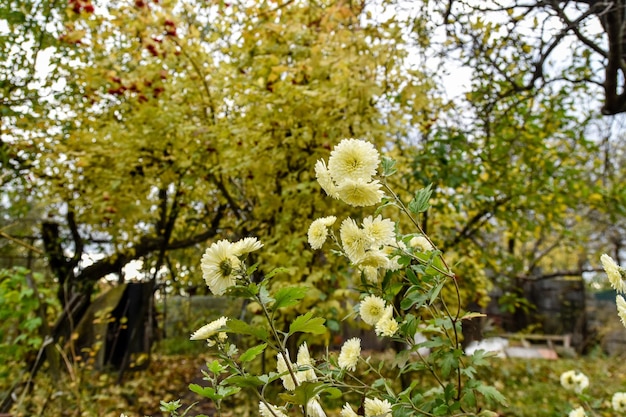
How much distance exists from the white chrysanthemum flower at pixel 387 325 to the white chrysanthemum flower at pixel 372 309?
0.12ft

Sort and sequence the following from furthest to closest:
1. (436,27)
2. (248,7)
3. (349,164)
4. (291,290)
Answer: (248,7), (436,27), (349,164), (291,290)

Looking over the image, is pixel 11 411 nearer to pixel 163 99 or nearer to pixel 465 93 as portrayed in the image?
pixel 163 99

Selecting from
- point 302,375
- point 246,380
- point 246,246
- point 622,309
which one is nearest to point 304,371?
point 302,375

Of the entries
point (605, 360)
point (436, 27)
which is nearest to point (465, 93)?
point (436, 27)

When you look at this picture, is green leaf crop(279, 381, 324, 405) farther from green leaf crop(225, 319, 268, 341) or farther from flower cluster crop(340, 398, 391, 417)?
flower cluster crop(340, 398, 391, 417)

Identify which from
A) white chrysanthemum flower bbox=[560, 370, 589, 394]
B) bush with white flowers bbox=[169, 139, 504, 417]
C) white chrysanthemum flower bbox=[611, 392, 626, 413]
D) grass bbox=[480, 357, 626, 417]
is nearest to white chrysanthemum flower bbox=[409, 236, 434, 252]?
bush with white flowers bbox=[169, 139, 504, 417]

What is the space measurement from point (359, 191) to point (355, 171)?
1.7 inches

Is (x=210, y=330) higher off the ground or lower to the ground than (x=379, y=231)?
lower

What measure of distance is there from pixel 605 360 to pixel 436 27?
6.59 metres

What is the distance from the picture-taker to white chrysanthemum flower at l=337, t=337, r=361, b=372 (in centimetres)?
98

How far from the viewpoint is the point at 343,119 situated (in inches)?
99.4

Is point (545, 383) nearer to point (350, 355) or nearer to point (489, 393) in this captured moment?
point (489, 393)

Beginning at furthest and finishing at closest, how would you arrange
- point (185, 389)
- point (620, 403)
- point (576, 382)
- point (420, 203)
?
point (185, 389), point (576, 382), point (620, 403), point (420, 203)

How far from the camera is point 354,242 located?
3.27 ft
